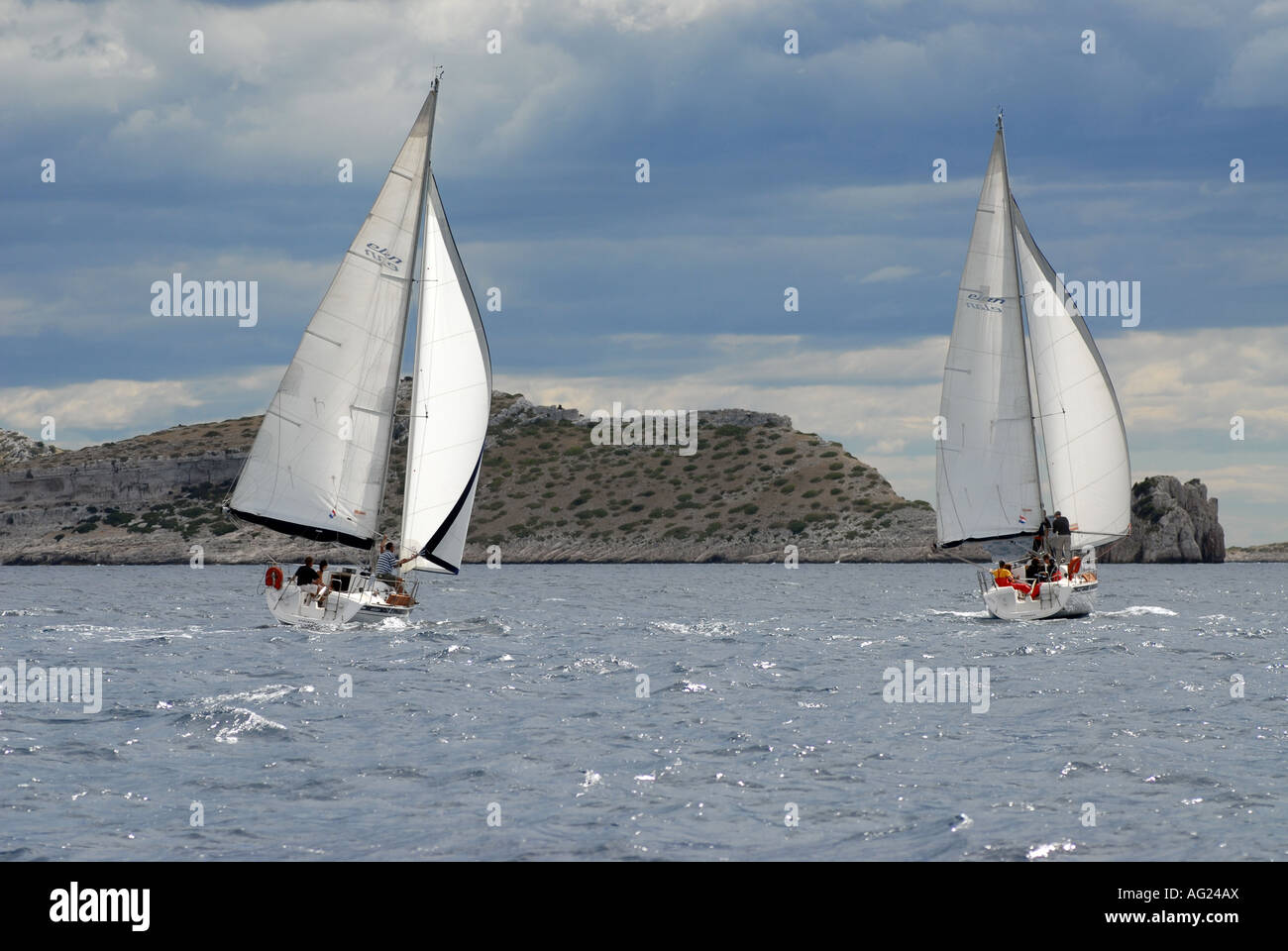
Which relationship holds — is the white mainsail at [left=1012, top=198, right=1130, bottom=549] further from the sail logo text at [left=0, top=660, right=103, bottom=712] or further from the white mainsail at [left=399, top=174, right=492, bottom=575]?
the sail logo text at [left=0, top=660, right=103, bottom=712]

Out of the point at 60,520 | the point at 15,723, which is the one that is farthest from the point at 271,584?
the point at 60,520

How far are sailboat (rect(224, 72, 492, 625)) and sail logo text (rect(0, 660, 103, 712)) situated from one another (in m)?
10.5

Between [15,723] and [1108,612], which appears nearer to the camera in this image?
[15,723]

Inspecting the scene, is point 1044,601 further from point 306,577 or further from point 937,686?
point 306,577

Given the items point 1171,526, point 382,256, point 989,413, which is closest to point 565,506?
point 1171,526

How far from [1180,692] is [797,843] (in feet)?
45.4

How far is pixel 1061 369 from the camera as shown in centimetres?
4506

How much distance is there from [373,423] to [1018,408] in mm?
A: 20438

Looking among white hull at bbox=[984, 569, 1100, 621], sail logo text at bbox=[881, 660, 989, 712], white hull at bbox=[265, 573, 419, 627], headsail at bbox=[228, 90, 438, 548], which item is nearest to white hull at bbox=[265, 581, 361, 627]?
white hull at bbox=[265, 573, 419, 627]

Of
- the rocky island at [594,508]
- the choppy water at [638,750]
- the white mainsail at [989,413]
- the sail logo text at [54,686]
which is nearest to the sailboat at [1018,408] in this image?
the white mainsail at [989,413]

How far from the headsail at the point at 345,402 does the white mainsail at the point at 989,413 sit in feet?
58.0
